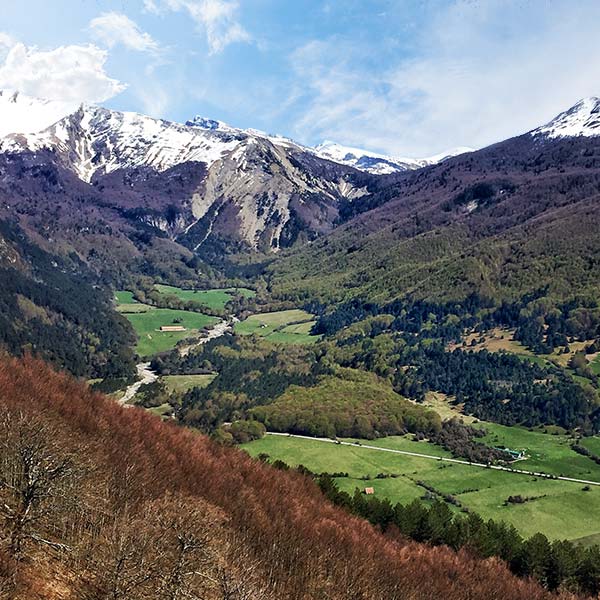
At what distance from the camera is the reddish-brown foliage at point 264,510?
39.6m

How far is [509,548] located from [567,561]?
20.7 ft

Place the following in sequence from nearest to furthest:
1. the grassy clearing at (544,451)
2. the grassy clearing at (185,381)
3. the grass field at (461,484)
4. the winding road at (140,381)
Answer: the grass field at (461,484), the grassy clearing at (544,451), the winding road at (140,381), the grassy clearing at (185,381)

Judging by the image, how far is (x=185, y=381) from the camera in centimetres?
17925

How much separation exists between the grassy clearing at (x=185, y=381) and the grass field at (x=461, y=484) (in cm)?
4494

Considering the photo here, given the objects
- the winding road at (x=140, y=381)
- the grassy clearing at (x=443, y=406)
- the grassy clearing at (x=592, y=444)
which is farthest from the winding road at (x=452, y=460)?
the winding road at (x=140, y=381)

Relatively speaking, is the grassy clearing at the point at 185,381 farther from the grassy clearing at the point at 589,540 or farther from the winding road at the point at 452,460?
the grassy clearing at the point at 589,540

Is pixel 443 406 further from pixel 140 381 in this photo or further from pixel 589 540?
pixel 140 381

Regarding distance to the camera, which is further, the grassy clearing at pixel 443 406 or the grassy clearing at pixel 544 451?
the grassy clearing at pixel 443 406

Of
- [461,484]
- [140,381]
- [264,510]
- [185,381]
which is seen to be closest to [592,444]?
[461,484]

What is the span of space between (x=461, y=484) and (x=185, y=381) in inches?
3739

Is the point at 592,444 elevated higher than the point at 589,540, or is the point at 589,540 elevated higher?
the point at 592,444

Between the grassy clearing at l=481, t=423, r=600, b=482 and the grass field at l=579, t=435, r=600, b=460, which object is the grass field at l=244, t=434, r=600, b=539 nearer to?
the grassy clearing at l=481, t=423, r=600, b=482

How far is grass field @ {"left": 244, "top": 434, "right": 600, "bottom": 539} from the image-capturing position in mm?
97875

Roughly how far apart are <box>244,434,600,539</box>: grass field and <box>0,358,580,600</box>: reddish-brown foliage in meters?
38.6
